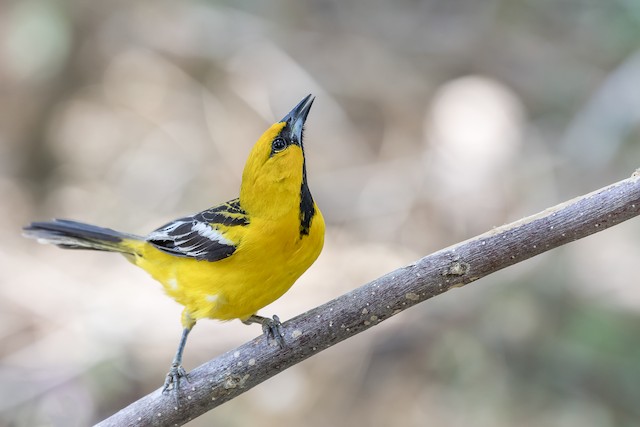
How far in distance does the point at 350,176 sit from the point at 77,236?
16.7ft

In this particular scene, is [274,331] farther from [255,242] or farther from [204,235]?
[204,235]

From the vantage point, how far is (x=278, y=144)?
14.7ft

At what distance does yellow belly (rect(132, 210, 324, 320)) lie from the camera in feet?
13.9

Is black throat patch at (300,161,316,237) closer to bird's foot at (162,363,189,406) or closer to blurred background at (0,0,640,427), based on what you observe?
bird's foot at (162,363,189,406)

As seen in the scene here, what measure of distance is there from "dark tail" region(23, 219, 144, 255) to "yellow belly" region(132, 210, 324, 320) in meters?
1.04

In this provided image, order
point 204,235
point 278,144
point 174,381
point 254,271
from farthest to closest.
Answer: point 204,235, point 278,144, point 254,271, point 174,381

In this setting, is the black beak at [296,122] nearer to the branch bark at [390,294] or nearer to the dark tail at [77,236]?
the branch bark at [390,294]

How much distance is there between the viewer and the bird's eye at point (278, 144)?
14.7 feet

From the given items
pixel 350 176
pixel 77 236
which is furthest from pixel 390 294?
pixel 350 176

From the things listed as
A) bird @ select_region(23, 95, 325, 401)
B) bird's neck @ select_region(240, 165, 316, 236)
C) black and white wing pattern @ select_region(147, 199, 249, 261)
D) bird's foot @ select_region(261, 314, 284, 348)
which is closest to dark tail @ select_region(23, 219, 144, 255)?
black and white wing pattern @ select_region(147, 199, 249, 261)

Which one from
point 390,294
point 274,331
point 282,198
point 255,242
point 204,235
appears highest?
point 204,235

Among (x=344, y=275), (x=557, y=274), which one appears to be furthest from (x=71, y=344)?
(x=557, y=274)

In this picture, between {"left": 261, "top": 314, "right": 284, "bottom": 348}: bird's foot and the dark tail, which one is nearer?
{"left": 261, "top": 314, "right": 284, "bottom": 348}: bird's foot

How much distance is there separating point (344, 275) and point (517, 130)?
3020mm
